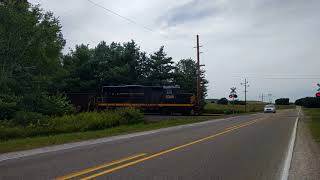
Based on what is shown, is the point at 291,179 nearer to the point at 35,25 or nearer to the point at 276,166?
the point at 276,166

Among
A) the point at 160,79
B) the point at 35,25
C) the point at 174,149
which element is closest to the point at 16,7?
the point at 35,25

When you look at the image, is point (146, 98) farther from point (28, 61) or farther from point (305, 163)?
point (305, 163)

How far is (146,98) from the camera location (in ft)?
177

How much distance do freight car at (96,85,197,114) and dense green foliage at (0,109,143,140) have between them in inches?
747

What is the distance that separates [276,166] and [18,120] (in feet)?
60.7

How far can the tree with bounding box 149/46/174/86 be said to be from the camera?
73188 mm

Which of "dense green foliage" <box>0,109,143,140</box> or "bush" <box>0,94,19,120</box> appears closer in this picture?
"dense green foliage" <box>0,109,143,140</box>

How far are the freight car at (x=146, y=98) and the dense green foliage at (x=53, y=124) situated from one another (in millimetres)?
18978

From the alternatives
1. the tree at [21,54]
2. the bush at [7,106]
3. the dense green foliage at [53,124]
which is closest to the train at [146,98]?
the tree at [21,54]

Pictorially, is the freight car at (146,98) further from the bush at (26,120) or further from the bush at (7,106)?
the bush at (26,120)

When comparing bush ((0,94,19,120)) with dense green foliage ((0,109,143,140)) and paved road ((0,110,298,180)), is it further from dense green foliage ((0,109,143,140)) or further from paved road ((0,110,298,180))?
paved road ((0,110,298,180))

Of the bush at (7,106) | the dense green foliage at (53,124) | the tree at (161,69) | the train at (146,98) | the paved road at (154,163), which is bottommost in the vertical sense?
the paved road at (154,163)

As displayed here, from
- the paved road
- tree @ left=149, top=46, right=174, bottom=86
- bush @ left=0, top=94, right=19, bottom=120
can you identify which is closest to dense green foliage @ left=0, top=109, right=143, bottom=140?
bush @ left=0, top=94, right=19, bottom=120

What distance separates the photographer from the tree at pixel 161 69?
7319 centimetres
